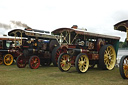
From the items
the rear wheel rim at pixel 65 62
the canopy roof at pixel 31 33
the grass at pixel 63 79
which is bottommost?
the grass at pixel 63 79

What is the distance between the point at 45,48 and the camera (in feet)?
36.0

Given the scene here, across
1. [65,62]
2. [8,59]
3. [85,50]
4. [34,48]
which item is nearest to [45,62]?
[34,48]

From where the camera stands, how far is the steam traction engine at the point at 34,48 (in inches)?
390

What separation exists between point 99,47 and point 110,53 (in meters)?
0.85

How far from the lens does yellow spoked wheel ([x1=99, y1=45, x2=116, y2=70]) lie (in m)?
8.95

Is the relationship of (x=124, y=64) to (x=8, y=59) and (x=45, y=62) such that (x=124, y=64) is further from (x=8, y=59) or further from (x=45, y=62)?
(x=8, y=59)

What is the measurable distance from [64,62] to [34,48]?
9.33ft

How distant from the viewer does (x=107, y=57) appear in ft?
30.4

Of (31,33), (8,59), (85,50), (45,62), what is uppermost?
(31,33)

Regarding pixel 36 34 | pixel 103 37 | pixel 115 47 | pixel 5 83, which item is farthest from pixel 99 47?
pixel 5 83

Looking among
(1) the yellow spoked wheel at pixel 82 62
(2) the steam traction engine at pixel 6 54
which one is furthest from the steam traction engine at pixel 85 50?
(2) the steam traction engine at pixel 6 54

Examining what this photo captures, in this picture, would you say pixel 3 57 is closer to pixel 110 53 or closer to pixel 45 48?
pixel 45 48

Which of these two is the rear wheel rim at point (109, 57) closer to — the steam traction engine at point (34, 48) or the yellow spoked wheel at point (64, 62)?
the yellow spoked wheel at point (64, 62)

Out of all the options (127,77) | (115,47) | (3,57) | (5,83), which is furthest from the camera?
(3,57)
